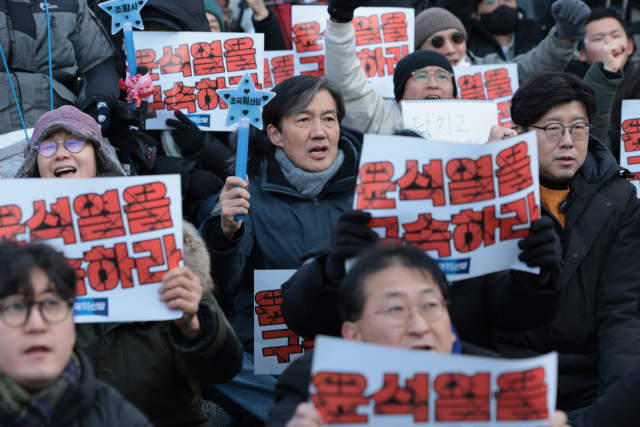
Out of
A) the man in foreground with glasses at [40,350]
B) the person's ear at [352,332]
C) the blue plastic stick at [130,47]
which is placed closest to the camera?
the man in foreground with glasses at [40,350]

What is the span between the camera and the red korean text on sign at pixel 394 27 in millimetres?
6145

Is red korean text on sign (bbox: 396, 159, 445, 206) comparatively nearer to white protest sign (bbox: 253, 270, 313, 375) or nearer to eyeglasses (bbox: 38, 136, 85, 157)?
white protest sign (bbox: 253, 270, 313, 375)

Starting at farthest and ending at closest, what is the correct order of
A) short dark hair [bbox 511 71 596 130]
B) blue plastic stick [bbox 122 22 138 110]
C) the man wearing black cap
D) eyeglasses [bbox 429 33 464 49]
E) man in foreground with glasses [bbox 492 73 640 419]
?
eyeglasses [bbox 429 33 464 49], the man wearing black cap, blue plastic stick [bbox 122 22 138 110], short dark hair [bbox 511 71 596 130], man in foreground with glasses [bbox 492 73 640 419]

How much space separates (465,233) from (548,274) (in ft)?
1.30

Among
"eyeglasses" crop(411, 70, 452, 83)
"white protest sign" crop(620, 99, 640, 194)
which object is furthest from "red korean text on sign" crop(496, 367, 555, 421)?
"eyeglasses" crop(411, 70, 452, 83)

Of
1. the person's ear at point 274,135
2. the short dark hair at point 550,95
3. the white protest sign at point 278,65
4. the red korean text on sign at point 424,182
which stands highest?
the white protest sign at point 278,65

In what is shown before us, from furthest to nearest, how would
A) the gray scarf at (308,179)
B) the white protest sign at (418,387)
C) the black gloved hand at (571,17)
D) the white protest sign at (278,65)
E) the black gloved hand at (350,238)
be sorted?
the white protest sign at (278,65) → the black gloved hand at (571,17) → the gray scarf at (308,179) → the black gloved hand at (350,238) → the white protest sign at (418,387)

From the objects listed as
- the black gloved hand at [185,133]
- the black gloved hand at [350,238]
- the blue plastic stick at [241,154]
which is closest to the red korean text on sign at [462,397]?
the black gloved hand at [350,238]

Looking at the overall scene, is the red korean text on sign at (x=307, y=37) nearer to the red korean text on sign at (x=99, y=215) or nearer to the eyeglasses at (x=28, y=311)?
the red korean text on sign at (x=99, y=215)

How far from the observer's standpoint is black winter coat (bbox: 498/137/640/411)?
12.0ft

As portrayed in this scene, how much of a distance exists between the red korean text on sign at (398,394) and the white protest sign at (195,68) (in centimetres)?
332

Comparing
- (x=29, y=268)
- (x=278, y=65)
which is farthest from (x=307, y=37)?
(x=29, y=268)

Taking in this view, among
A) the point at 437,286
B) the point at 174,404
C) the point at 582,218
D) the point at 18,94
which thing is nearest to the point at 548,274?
the point at 437,286

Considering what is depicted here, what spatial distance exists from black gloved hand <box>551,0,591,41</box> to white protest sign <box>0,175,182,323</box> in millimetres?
4060
